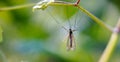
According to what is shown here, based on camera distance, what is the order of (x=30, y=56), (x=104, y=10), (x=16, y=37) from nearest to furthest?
(x=30, y=56), (x=16, y=37), (x=104, y=10)

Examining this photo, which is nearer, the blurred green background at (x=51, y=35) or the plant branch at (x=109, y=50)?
the plant branch at (x=109, y=50)

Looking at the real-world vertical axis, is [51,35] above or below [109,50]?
below

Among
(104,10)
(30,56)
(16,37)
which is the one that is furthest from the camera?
(104,10)

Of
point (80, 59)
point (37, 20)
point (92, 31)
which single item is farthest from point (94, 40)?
point (37, 20)

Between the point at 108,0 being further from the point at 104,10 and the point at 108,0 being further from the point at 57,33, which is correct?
the point at 57,33

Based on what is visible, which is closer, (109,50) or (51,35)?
(109,50)

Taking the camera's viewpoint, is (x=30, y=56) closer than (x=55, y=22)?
Yes

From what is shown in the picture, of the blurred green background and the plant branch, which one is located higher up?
the plant branch

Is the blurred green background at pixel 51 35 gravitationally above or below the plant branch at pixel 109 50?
below
